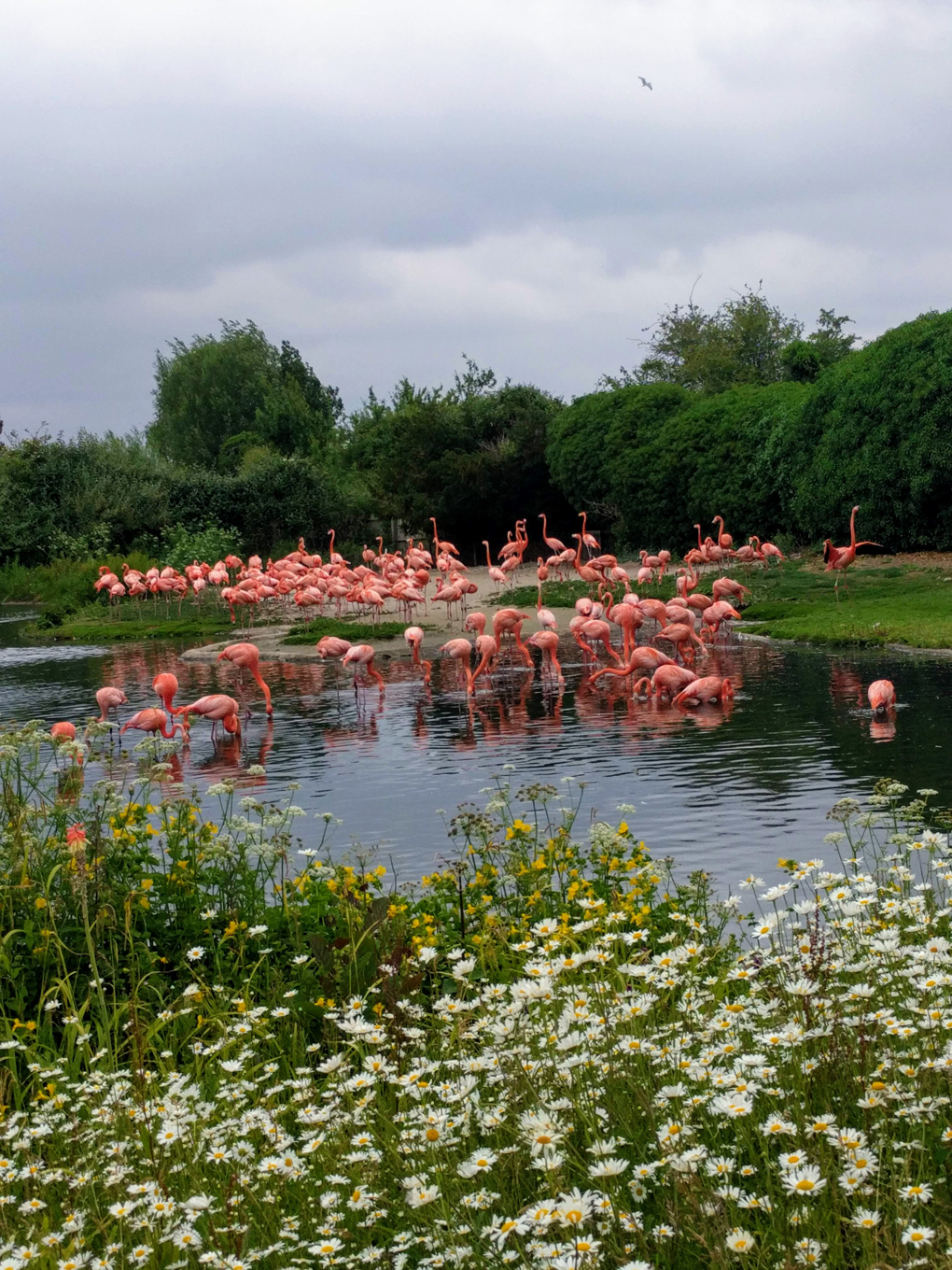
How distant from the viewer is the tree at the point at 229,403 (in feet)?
212

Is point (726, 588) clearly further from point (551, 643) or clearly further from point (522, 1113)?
point (522, 1113)

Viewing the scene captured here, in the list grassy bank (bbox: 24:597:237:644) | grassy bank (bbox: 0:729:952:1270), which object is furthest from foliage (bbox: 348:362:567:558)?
grassy bank (bbox: 0:729:952:1270)

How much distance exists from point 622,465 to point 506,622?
1750cm

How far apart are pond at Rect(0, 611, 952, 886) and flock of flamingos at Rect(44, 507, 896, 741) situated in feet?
1.11

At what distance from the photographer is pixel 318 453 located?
6047cm

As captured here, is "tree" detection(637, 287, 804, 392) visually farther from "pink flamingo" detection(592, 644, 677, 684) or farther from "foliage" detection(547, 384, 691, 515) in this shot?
"pink flamingo" detection(592, 644, 677, 684)

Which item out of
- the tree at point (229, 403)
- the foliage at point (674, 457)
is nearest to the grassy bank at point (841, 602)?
the foliage at point (674, 457)

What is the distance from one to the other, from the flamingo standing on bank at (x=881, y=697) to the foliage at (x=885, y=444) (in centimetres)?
1404

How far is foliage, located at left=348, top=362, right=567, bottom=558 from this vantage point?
3969 cm

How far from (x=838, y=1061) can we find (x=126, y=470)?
1711 inches

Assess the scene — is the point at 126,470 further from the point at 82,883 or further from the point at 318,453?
the point at 82,883

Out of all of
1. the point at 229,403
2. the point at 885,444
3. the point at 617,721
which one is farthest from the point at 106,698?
the point at 229,403

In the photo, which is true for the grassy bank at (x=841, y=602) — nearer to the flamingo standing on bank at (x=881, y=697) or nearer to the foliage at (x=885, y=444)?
the foliage at (x=885, y=444)

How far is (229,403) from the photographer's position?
67.0 m
